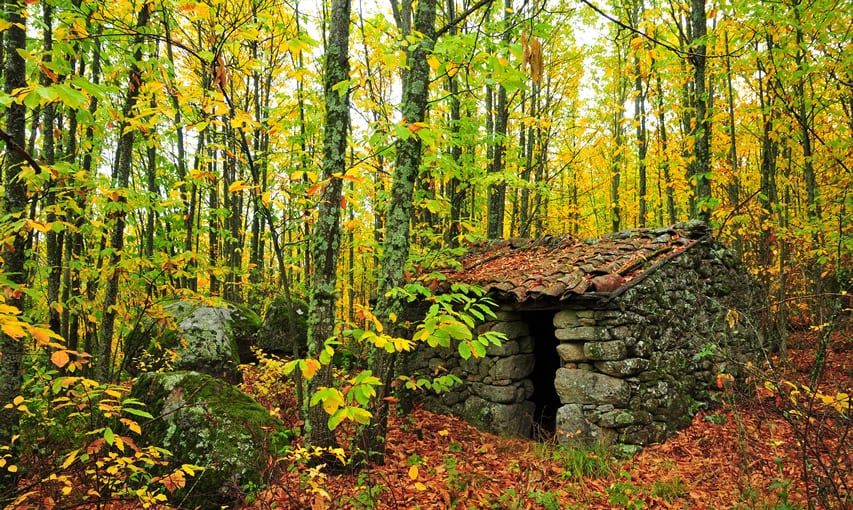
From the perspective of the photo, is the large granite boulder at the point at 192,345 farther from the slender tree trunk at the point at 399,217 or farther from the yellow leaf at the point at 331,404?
the yellow leaf at the point at 331,404

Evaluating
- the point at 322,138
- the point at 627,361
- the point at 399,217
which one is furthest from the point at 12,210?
the point at 627,361

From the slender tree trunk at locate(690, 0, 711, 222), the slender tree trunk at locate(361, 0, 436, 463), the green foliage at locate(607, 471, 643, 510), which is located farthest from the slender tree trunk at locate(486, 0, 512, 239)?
the green foliage at locate(607, 471, 643, 510)

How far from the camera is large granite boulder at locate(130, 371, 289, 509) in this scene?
11.7ft

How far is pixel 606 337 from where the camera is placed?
4887mm

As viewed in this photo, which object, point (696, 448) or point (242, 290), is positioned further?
point (242, 290)

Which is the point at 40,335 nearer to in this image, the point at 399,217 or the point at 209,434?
the point at 209,434

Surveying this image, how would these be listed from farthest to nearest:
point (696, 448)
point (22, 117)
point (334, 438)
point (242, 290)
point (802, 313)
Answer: point (242, 290) < point (802, 313) < point (696, 448) < point (334, 438) < point (22, 117)

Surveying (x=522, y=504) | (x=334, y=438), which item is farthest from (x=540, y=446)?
(x=334, y=438)

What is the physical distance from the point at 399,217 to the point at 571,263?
2.63 metres

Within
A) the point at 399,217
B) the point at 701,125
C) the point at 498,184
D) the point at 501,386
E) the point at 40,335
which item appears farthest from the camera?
the point at 498,184

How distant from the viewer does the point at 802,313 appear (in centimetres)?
890

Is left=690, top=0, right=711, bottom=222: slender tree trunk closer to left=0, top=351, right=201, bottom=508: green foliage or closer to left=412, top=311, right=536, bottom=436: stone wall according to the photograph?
left=412, top=311, right=536, bottom=436: stone wall

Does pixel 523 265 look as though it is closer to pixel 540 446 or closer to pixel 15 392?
pixel 540 446

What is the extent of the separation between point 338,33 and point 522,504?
4322mm
